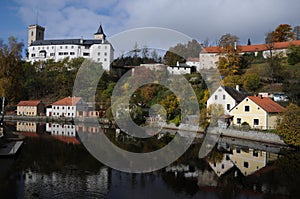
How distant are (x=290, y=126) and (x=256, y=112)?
21.1 feet

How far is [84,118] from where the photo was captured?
36.4 metres

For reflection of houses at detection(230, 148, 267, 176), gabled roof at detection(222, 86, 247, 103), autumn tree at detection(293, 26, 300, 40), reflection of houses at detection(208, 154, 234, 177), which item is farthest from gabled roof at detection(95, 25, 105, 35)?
reflection of houses at detection(208, 154, 234, 177)

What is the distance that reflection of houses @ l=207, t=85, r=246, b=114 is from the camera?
87.5 ft

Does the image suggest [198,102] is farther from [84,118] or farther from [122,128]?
[84,118]

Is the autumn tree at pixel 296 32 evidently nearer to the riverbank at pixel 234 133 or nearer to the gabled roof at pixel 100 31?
the riverbank at pixel 234 133

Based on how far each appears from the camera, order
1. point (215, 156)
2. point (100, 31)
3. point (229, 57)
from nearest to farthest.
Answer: point (215, 156) → point (229, 57) → point (100, 31)

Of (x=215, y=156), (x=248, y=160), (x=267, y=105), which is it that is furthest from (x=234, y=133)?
(x=248, y=160)

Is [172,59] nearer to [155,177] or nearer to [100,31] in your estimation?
[100,31]

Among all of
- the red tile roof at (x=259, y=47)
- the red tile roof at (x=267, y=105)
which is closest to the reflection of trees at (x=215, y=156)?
the red tile roof at (x=267, y=105)

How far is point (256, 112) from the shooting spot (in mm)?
23500

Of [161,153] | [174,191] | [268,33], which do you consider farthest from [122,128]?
[268,33]

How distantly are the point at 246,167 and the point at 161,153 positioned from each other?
4.82 m

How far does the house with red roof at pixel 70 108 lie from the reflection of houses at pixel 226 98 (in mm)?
18119

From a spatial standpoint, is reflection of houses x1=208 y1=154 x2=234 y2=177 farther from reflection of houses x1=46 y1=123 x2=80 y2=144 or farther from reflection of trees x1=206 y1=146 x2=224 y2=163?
reflection of houses x1=46 y1=123 x2=80 y2=144
